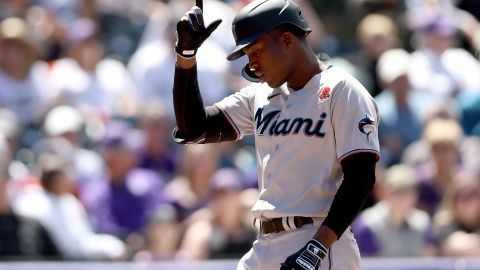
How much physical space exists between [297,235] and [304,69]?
696mm

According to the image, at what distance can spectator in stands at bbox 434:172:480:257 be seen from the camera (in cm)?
760

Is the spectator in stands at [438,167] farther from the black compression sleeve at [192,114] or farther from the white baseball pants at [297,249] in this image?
the white baseball pants at [297,249]

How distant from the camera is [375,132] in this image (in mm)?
4180

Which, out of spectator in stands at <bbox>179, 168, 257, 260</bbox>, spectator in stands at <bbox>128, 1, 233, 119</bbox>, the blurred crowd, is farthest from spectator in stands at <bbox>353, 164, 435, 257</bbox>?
spectator in stands at <bbox>128, 1, 233, 119</bbox>

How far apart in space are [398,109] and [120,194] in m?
2.60

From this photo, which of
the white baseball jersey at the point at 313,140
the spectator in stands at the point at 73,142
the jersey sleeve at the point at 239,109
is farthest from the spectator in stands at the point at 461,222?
the white baseball jersey at the point at 313,140

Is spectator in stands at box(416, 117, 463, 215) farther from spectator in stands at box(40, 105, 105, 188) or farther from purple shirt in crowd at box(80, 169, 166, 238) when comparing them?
spectator in stands at box(40, 105, 105, 188)

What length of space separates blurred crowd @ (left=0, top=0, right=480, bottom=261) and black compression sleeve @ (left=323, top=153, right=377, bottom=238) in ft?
12.1

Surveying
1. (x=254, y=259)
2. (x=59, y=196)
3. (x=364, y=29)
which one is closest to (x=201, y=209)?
(x=59, y=196)

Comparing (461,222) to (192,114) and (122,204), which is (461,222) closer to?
(122,204)

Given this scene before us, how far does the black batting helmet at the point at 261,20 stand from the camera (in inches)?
167

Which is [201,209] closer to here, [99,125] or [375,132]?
[99,125]

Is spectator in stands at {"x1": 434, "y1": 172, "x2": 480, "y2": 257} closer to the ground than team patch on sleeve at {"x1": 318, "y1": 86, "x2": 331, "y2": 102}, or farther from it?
closer to the ground

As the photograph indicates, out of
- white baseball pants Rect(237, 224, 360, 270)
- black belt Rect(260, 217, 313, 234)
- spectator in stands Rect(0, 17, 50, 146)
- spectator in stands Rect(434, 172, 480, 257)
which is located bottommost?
spectator in stands Rect(434, 172, 480, 257)
